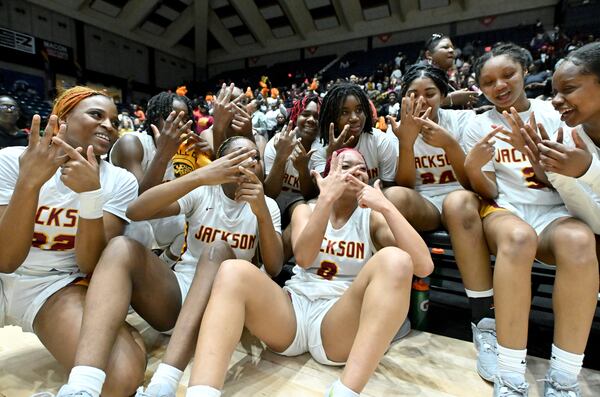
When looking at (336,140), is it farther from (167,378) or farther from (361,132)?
(167,378)

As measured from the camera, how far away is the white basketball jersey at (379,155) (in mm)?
2266

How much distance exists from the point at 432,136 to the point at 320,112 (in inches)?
32.4

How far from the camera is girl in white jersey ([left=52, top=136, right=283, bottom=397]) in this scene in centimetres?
129

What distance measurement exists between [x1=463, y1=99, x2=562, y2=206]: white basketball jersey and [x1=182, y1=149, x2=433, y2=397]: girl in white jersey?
2.04ft

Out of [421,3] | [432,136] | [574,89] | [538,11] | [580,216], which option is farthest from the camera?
[421,3]

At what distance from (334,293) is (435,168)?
40.1 inches

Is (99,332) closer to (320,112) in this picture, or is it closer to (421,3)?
(320,112)

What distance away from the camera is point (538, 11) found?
41.0 feet

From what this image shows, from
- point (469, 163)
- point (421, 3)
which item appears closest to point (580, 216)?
point (469, 163)

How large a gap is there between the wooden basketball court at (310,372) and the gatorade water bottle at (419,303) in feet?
0.48

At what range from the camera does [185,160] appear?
7.98ft

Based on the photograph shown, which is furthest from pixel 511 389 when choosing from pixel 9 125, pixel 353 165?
pixel 9 125

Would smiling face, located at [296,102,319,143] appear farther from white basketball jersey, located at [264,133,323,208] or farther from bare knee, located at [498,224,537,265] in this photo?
bare knee, located at [498,224,537,265]

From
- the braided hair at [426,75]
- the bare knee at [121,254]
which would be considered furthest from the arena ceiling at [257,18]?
the bare knee at [121,254]
